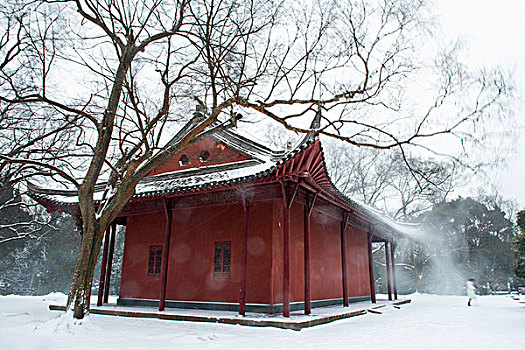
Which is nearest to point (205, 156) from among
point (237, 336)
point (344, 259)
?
point (344, 259)

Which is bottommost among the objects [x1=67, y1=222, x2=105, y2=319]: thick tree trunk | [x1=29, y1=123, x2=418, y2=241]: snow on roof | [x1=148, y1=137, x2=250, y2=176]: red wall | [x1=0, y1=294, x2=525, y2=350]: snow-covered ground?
[x1=0, y1=294, x2=525, y2=350]: snow-covered ground

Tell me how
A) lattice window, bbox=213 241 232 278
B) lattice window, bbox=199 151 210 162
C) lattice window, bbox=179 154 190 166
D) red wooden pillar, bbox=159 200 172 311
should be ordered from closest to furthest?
1. red wooden pillar, bbox=159 200 172 311
2. lattice window, bbox=213 241 232 278
3. lattice window, bbox=199 151 210 162
4. lattice window, bbox=179 154 190 166

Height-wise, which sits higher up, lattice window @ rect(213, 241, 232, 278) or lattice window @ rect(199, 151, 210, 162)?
lattice window @ rect(199, 151, 210, 162)

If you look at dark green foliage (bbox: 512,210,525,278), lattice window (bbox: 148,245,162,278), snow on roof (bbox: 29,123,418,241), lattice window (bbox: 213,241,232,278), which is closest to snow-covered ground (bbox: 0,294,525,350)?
lattice window (bbox: 213,241,232,278)

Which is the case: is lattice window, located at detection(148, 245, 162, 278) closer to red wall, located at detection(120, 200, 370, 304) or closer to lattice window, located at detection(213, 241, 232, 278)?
red wall, located at detection(120, 200, 370, 304)

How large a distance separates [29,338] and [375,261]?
80.1 ft

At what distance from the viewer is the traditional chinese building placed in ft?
27.6

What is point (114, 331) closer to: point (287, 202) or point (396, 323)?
point (287, 202)

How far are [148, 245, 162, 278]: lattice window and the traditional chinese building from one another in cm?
3

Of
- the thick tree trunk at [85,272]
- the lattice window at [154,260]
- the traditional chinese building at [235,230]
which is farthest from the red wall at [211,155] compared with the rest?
the thick tree trunk at [85,272]

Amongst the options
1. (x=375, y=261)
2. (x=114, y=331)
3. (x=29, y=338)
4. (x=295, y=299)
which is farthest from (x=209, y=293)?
(x=375, y=261)

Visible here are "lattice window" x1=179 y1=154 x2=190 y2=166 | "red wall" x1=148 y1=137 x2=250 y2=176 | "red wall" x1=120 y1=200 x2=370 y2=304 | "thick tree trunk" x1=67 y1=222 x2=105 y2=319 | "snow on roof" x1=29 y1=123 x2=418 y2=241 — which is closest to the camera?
"thick tree trunk" x1=67 y1=222 x2=105 y2=319

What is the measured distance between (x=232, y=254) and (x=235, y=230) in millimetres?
619

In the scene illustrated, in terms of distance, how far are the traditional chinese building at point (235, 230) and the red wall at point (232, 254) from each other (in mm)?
27
